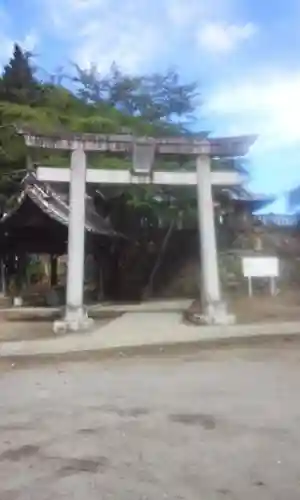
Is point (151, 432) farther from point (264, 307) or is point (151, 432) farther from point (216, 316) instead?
point (264, 307)

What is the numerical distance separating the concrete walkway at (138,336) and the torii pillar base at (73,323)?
409 millimetres

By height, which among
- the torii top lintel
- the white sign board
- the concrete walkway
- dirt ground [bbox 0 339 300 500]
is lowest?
dirt ground [bbox 0 339 300 500]

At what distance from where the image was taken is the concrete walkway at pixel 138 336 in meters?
12.0

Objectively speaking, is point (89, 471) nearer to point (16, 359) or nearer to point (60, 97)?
point (16, 359)

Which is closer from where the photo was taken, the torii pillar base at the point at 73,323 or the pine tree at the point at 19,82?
the torii pillar base at the point at 73,323

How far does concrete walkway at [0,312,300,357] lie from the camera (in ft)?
39.5

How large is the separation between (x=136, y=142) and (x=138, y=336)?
5.31m

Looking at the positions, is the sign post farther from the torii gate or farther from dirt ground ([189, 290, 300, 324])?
the torii gate

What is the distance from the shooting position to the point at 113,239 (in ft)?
88.1

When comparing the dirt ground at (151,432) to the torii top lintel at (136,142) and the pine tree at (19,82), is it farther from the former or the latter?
the pine tree at (19,82)

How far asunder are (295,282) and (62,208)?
8374 mm

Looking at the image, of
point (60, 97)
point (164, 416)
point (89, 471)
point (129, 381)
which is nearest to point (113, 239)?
point (60, 97)

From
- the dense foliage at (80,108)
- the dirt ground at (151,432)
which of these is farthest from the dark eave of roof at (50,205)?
the dirt ground at (151,432)

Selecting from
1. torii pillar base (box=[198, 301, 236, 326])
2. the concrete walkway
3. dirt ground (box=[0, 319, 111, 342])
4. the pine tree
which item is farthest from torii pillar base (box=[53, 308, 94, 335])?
the pine tree
